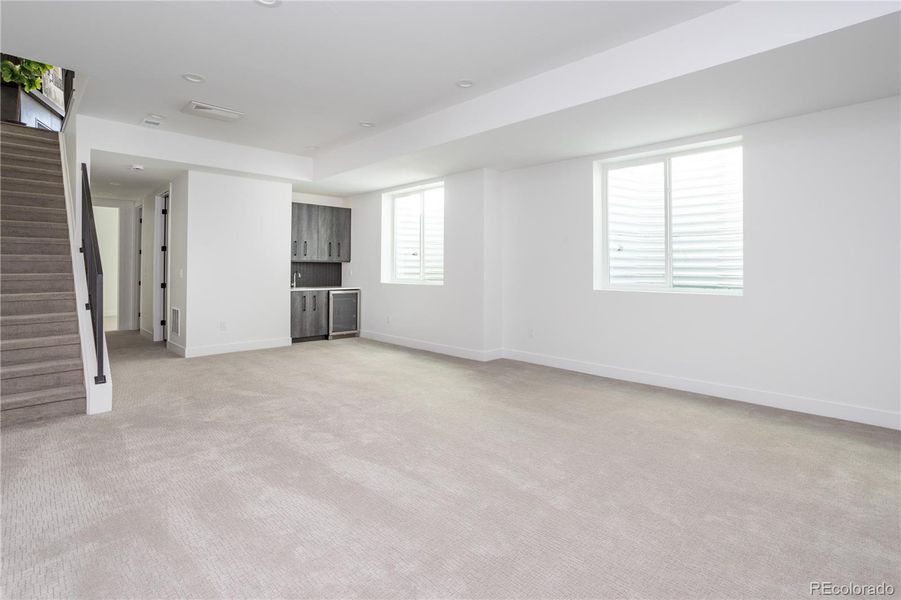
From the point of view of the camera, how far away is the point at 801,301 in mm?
3941

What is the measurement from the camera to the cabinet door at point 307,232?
25.6 feet

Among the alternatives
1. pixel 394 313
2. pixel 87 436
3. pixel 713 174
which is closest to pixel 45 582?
pixel 87 436

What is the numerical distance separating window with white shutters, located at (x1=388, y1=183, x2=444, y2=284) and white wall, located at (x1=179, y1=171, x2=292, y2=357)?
164 centimetres

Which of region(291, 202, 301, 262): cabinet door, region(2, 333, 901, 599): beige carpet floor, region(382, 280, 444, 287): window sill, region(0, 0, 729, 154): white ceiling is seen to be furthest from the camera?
region(291, 202, 301, 262): cabinet door

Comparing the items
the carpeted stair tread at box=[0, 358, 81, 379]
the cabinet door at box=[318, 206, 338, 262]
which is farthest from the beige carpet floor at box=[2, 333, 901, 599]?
the cabinet door at box=[318, 206, 338, 262]

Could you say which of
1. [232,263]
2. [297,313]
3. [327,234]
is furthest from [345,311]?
[232,263]

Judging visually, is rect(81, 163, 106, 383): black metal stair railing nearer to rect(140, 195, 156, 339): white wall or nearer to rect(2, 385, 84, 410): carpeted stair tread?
rect(2, 385, 84, 410): carpeted stair tread

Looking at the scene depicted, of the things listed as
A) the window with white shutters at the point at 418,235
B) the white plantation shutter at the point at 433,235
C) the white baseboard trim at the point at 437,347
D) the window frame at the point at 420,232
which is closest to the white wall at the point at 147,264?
the white baseboard trim at the point at 437,347

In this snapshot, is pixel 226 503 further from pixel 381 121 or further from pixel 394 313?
pixel 394 313

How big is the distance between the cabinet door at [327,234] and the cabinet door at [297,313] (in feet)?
2.95

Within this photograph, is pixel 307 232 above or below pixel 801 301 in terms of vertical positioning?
above

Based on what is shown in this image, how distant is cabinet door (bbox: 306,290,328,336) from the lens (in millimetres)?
7602

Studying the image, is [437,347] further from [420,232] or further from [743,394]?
[743,394]

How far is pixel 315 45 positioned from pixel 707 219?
3.74 meters
